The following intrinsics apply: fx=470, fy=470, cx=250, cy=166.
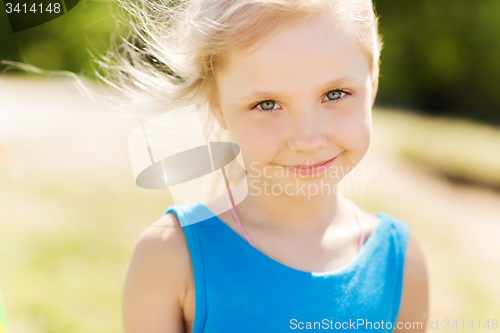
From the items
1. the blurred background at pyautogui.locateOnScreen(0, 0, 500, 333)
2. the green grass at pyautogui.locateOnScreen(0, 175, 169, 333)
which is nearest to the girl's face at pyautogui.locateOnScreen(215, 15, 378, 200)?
the blurred background at pyautogui.locateOnScreen(0, 0, 500, 333)

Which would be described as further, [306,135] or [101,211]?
[101,211]

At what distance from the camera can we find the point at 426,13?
7441 millimetres

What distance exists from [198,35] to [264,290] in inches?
24.8

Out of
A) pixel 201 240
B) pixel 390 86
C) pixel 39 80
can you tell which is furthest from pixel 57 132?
pixel 390 86

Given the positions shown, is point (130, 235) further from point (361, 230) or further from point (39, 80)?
point (39, 80)

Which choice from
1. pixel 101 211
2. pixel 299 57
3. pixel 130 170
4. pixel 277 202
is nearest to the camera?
pixel 299 57

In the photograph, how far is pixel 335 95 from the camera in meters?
1.07

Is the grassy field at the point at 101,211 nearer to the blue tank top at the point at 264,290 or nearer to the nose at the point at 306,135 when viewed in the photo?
the blue tank top at the point at 264,290

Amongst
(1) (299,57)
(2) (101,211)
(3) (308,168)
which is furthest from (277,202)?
(2) (101,211)

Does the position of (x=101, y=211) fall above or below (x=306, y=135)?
below

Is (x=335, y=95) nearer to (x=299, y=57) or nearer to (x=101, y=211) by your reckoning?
(x=299, y=57)

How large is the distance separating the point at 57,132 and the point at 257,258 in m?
3.72

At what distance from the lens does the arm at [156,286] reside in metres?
1.08

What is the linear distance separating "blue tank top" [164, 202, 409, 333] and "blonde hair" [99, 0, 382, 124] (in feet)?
1.12
